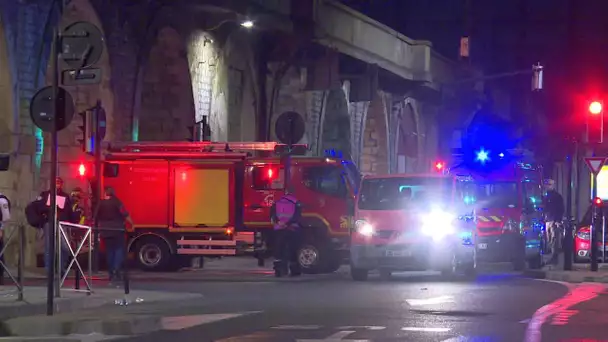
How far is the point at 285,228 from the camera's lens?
26.1m

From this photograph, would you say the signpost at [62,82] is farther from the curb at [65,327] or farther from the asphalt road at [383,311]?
the asphalt road at [383,311]

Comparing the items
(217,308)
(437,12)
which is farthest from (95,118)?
(437,12)

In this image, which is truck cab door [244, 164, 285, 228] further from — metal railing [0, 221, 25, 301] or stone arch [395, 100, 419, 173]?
stone arch [395, 100, 419, 173]

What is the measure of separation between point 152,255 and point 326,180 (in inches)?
157

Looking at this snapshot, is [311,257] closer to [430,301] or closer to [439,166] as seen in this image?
[439,166]

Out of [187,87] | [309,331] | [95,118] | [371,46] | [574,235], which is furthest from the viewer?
[371,46]

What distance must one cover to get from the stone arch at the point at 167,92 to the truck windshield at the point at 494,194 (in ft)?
25.4

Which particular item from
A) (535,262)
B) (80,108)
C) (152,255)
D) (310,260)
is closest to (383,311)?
(310,260)

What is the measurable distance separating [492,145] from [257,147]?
5.59 metres

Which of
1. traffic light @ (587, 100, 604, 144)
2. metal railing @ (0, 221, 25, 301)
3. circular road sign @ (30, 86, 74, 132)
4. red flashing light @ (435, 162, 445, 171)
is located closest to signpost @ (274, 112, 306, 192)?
traffic light @ (587, 100, 604, 144)

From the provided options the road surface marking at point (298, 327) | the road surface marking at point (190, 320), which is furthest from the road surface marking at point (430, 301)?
the road surface marking at point (298, 327)

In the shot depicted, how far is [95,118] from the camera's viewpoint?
24094 mm

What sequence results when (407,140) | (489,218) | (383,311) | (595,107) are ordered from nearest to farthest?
(383,311) < (595,107) < (489,218) < (407,140)

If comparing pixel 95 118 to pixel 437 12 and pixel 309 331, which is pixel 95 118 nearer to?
pixel 309 331
